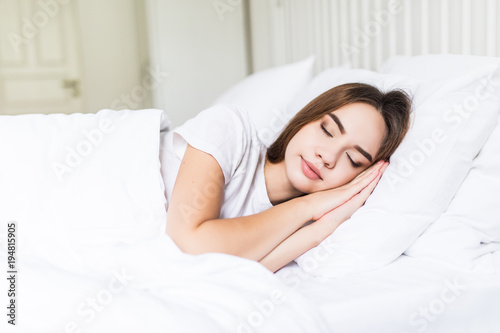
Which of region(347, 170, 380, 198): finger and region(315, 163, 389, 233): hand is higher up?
region(347, 170, 380, 198): finger

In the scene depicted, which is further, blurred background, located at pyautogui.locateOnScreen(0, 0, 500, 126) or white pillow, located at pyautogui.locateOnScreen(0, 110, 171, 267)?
blurred background, located at pyautogui.locateOnScreen(0, 0, 500, 126)

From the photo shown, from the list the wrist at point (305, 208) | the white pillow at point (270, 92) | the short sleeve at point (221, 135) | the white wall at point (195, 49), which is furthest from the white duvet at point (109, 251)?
the white wall at point (195, 49)

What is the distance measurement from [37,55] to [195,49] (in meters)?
1.10

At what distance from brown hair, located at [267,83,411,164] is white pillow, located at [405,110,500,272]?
0.60 ft

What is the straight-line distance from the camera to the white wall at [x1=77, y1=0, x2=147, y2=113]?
3.21 metres

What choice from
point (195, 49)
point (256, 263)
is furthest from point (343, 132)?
point (195, 49)

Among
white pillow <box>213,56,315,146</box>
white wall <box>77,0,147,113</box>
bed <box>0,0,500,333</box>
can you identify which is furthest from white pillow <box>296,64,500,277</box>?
white wall <box>77,0,147,113</box>

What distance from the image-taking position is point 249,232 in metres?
0.95

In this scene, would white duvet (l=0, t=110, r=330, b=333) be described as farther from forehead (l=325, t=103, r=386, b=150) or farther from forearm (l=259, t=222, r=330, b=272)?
forehead (l=325, t=103, r=386, b=150)

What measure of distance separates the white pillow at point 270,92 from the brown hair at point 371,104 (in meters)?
0.49

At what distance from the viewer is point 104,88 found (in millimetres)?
3326

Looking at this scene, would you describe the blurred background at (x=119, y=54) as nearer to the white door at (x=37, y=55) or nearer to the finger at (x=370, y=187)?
the white door at (x=37, y=55)

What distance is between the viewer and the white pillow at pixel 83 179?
3.63 ft

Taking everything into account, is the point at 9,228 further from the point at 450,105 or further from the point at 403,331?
the point at 450,105
